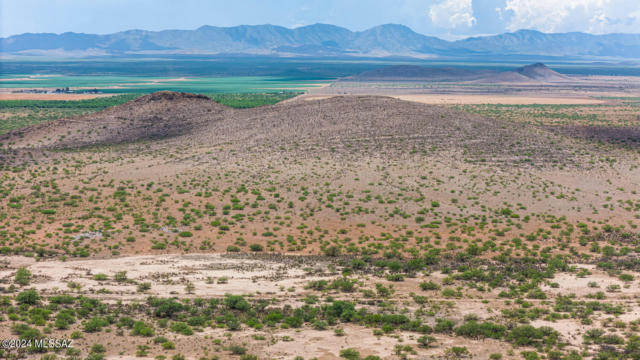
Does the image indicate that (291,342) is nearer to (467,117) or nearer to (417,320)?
(417,320)

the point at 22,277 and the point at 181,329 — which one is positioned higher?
the point at 22,277

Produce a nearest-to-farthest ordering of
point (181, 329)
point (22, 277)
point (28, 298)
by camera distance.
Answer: point (181, 329) → point (28, 298) → point (22, 277)

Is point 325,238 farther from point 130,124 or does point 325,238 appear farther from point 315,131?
point 130,124

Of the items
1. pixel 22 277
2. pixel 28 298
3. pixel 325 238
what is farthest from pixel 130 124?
pixel 28 298

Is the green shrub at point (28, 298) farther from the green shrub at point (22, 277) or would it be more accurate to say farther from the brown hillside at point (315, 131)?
the brown hillside at point (315, 131)

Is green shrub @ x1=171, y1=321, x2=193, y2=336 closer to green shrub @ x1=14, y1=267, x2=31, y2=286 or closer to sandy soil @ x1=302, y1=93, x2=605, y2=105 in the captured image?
green shrub @ x1=14, y1=267, x2=31, y2=286

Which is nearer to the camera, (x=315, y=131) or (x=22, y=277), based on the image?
(x=22, y=277)

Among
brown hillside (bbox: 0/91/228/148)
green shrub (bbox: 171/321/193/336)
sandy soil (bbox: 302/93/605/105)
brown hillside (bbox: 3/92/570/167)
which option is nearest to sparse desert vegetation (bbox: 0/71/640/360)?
green shrub (bbox: 171/321/193/336)

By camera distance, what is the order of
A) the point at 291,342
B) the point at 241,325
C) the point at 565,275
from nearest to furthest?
the point at 291,342 < the point at 241,325 < the point at 565,275

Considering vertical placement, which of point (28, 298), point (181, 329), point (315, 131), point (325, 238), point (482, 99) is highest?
point (482, 99)

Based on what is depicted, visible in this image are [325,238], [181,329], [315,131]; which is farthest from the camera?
[315,131]

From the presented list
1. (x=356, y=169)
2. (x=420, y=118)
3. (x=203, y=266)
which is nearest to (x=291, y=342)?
(x=203, y=266)
